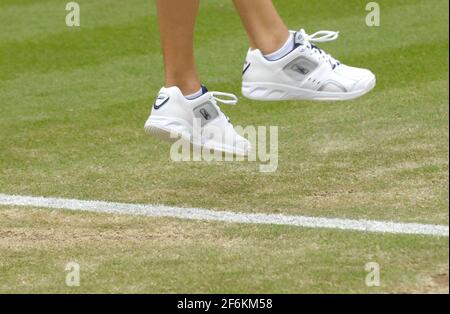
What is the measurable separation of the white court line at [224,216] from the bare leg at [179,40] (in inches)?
22.0

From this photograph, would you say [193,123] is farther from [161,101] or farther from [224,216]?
[224,216]

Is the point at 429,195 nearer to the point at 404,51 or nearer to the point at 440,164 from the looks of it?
the point at 440,164

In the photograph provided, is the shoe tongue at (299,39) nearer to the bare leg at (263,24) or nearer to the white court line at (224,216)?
the bare leg at (263,24)

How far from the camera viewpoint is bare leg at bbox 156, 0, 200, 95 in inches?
207

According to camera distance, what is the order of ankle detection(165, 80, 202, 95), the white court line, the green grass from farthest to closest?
1. ankle detection(165, 80, 202, 95)
2. the white court line
3. the green grass

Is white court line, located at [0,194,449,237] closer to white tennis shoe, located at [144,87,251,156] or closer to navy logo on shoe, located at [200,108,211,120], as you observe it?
white tennis shoe, located at [144,87,251,156]

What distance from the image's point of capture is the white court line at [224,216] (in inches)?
183

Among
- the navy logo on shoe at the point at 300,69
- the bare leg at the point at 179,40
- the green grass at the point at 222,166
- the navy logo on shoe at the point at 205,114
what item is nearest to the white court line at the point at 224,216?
the green grass at the point at 222,166

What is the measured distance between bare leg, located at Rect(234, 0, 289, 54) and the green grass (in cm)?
65

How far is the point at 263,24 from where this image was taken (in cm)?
533

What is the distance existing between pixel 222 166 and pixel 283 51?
86cm

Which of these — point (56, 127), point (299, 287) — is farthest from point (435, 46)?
point (299, 287)

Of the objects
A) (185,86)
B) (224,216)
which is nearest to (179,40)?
(185,86)

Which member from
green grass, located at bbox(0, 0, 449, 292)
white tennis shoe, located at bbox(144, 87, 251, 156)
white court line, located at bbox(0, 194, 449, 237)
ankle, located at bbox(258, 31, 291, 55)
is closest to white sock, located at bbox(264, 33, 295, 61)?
ankle, located at bbox(258, 31, 291, 55)
